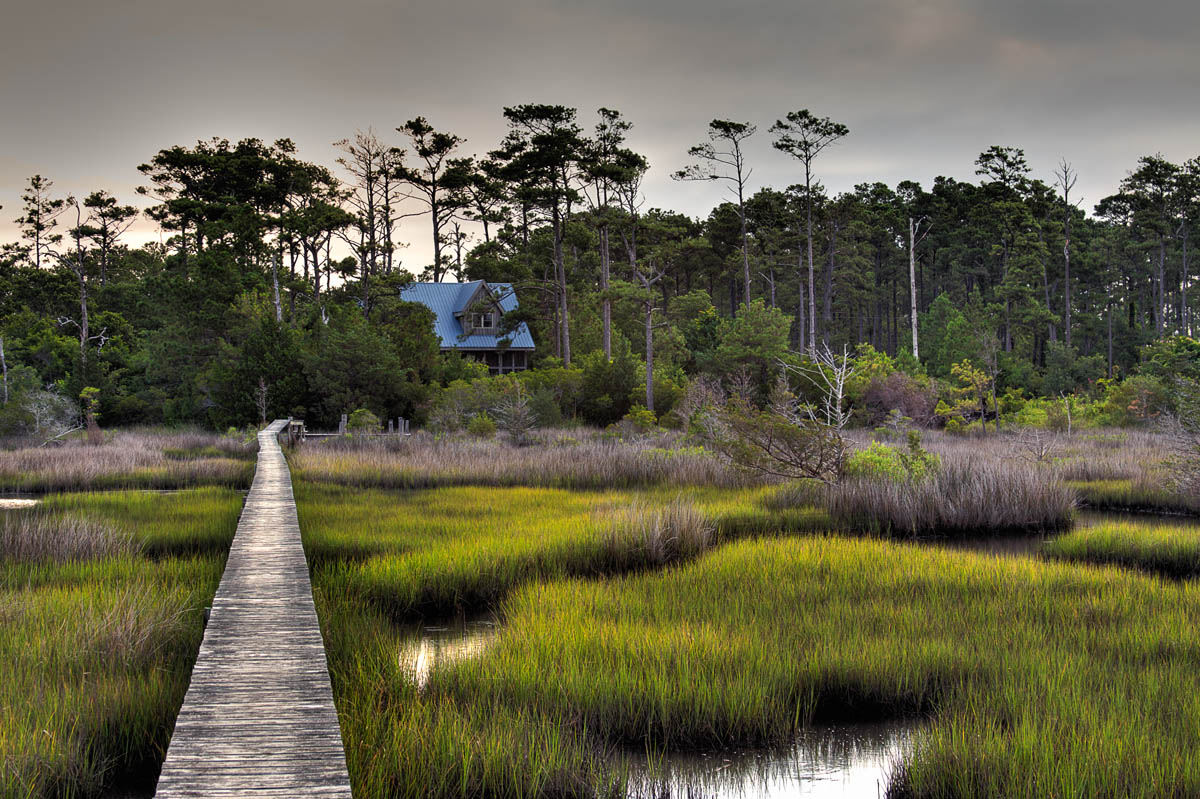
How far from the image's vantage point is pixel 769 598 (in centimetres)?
732

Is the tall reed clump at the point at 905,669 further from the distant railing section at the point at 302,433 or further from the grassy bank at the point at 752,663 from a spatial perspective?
the distant railing section at the point at 302,433

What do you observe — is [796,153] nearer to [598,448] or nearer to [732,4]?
[732,4]

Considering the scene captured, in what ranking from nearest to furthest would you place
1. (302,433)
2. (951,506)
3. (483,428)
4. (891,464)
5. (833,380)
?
(951,506) < (891,464) < (833,380) < (483,428) < (302,433)

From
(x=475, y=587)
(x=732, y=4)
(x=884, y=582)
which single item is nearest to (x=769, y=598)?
(x=884, y=582)

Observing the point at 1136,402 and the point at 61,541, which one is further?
the point at 1136,402

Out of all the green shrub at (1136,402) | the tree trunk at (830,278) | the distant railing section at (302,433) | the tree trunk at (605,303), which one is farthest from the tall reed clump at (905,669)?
the tree trunk at (830,278)

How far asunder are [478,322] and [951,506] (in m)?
38.7

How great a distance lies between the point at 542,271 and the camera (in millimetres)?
51062

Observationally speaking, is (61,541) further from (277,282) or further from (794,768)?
(277,282)

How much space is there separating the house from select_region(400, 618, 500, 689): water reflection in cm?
3794

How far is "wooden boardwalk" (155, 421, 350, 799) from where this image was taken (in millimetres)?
2793

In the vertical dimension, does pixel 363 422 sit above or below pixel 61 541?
above

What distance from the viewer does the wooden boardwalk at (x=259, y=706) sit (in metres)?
2.79

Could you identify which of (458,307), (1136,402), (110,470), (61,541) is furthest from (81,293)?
(1136,402)
